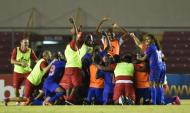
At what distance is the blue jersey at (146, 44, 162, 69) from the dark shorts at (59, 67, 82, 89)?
6.36 ft

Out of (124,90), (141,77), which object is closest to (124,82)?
(124,90)

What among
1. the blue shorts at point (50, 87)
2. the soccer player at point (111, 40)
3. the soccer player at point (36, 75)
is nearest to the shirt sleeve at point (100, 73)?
the soccer player at point (111, 40)

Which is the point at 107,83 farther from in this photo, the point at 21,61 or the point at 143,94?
the point at 21,61

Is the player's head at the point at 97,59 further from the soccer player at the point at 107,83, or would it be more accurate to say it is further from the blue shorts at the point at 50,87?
the blue shorts at the point at 50,87

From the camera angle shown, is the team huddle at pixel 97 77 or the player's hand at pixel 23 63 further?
the player's hand at pixel 23 63

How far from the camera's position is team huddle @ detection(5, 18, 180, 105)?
48.2 ft

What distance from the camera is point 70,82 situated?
49.5ft

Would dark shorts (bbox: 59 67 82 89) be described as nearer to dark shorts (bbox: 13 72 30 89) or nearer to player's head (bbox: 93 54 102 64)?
player's head (bbox: 93 54 102 64)

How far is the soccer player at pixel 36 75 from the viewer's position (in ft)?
50.5

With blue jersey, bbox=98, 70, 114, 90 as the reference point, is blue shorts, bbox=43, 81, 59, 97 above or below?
below

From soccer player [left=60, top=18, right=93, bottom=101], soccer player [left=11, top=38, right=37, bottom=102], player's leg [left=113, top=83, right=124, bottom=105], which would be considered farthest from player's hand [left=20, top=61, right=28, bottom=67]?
player's leg [left=113, top=83, right=124, bottom=105]
